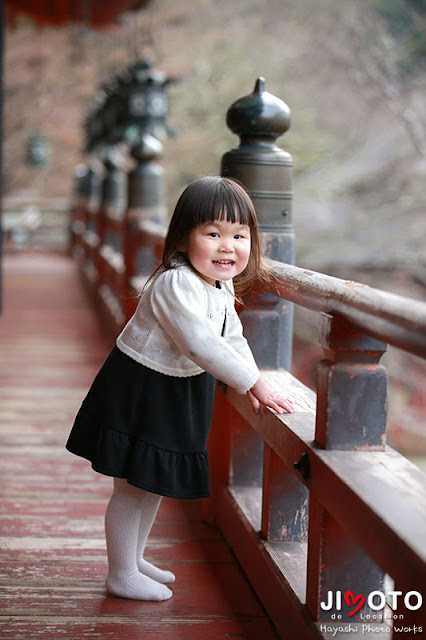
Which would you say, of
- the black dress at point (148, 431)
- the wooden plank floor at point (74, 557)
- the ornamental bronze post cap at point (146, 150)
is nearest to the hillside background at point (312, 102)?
the ornamental bronze post cap at point (146, 150)

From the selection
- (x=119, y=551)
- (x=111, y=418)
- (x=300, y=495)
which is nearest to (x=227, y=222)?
(x=111, y=418)

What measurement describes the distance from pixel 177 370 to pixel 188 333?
0.14 meters

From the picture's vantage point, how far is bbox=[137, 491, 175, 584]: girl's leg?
6.95ft

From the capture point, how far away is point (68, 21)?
8742mm

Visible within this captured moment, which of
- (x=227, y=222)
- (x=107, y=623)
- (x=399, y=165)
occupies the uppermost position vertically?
(x=399, y=165)

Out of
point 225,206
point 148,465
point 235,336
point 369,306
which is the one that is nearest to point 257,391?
point 235,336

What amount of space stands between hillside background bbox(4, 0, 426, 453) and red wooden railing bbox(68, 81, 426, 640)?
824 cm

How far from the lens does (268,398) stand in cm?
191

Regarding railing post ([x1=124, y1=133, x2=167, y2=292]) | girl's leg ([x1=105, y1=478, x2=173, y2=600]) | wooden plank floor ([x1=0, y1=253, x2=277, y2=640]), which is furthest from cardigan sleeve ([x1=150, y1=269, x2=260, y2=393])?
railing post ([x1=124, y1=133, x2=167, y2=292])

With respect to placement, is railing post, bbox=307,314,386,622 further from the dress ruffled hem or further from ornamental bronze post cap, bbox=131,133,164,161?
ornamental bronze post cap, bbox=131,133,164,161

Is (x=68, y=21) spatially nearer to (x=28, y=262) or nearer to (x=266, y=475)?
(x=28, y=262)

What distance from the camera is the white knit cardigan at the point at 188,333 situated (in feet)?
6.04

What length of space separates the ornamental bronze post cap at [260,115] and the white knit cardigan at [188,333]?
56 cm

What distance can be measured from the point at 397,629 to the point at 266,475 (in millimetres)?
818
